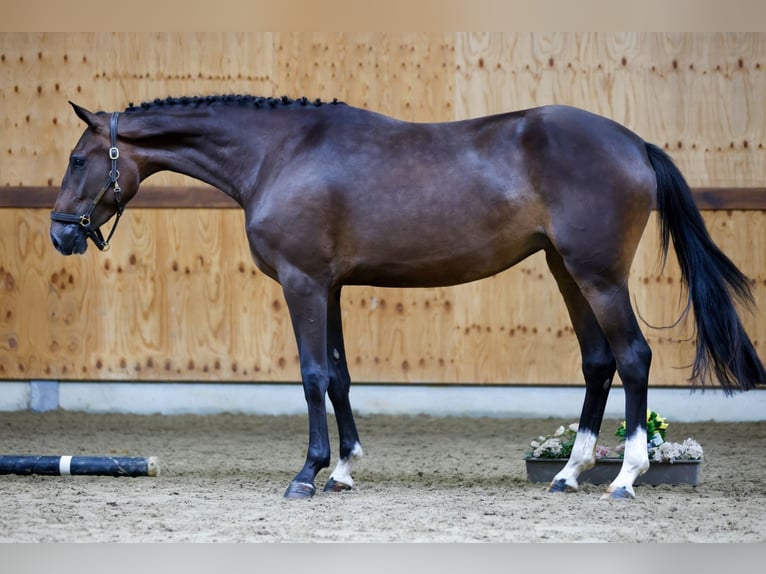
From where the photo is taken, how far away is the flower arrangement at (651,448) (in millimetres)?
5188

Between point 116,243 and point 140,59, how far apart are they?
1.49 m

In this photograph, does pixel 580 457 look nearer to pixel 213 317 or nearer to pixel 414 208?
pixel 414 208

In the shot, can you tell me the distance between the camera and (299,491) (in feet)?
16.1

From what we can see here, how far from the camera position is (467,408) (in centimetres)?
808

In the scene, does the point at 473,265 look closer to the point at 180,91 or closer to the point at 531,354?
the point at 531,354

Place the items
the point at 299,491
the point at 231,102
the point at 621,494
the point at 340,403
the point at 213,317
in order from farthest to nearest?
the point at 213,317, the point at 231,102, the point at 340,403, the point at 299,491, the point at 621,494

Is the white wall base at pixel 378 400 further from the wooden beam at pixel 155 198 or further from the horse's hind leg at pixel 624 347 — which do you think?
the horse's hind leg at pixel 624 347

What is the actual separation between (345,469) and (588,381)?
1.30 metres

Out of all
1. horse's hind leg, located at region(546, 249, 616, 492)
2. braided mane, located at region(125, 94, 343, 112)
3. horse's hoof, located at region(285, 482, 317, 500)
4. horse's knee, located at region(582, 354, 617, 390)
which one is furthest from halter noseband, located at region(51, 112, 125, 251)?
horse's knee, located at region(582, 354, 617, 390)

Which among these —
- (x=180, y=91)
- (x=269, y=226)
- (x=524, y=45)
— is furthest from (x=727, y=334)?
(x=180, y=91)

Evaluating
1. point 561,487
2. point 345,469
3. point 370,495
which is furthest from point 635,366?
point 345,469

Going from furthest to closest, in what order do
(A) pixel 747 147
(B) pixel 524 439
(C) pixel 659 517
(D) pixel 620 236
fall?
(A) pixel 747 147 < (B) pixel 524 439 < (D) pixel 620 236 < (C) pixel 659 517

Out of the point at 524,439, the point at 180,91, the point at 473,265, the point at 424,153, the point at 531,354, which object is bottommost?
the point at 524,439

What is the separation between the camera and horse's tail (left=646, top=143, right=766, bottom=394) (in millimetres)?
4855
